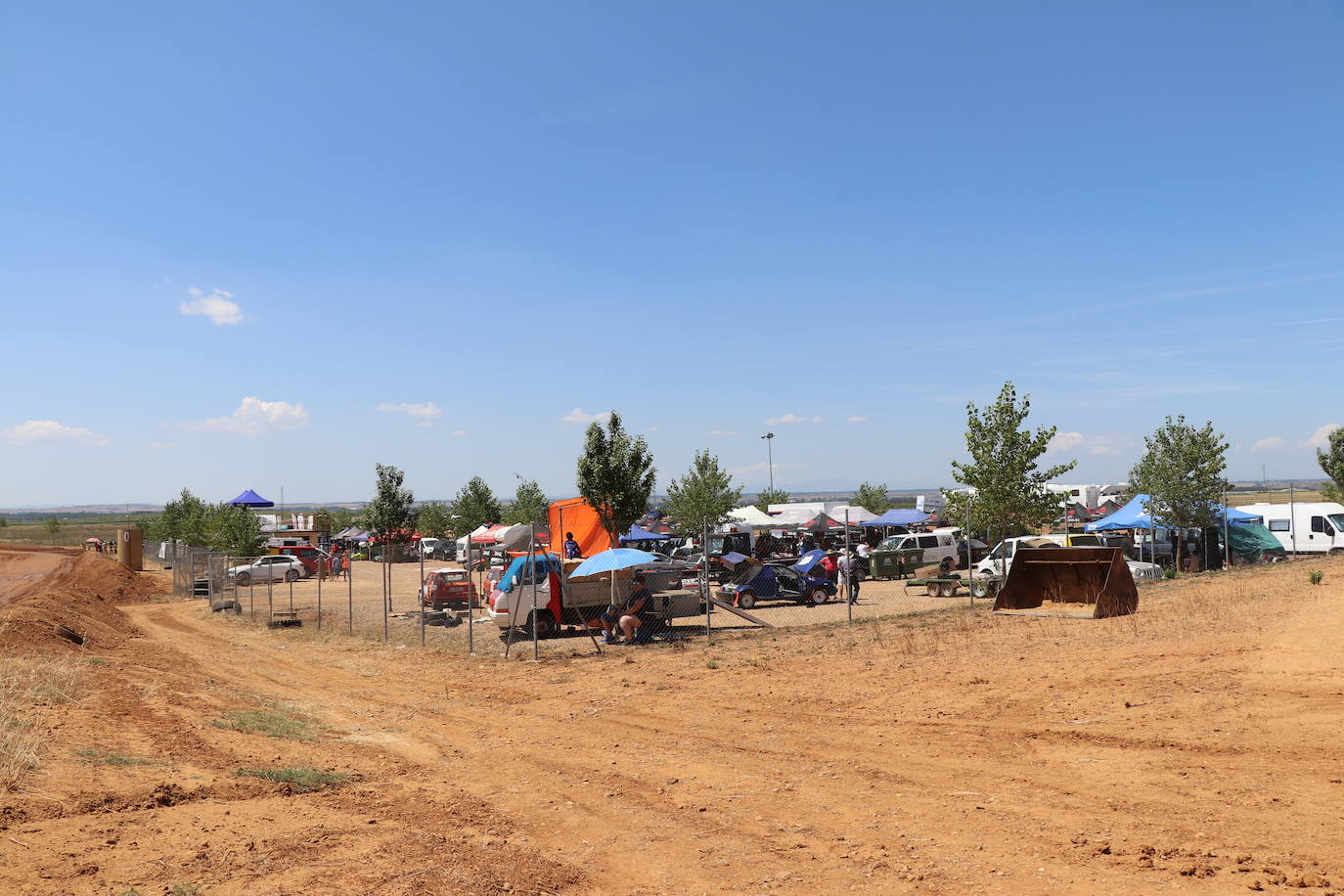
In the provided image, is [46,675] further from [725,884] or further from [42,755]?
[725,884]

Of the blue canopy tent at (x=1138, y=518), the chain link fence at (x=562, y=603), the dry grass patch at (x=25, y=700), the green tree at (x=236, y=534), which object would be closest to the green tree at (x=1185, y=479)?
the blue canopy tent at (x=1138, y=518)

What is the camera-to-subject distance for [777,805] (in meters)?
7.53

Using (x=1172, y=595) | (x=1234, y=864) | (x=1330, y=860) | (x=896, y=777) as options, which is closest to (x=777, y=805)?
(x=896, y=777)

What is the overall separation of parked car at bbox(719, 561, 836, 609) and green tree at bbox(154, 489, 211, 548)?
109 ft

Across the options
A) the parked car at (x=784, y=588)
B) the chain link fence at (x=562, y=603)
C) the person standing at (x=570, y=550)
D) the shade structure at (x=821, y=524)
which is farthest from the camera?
the shade structure at (x=821, y=524)

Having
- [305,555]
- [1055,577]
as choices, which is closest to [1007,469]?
[1055,577]

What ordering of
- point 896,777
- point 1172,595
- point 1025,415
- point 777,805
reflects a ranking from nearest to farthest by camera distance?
point 777,805 < point 896,777 < point 1172,595 < point 1025,415

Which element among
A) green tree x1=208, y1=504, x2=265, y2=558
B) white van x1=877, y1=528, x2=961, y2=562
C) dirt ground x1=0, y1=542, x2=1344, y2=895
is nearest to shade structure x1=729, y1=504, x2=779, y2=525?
white van x1=877, y1=528, x2=961, y2=562

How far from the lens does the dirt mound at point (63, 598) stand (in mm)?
16062

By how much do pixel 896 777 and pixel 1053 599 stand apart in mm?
12689

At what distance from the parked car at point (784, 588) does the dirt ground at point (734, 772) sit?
980 cm

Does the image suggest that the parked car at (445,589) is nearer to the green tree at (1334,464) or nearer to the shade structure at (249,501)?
the shade structure at (249,501)

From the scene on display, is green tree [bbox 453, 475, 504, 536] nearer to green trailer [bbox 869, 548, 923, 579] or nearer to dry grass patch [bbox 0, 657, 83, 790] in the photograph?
green trailer [bbox 869, 548, 923, 579]

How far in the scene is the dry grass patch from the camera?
730cm
